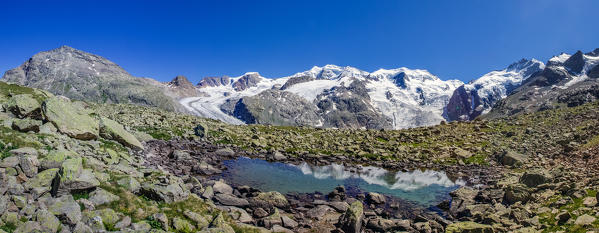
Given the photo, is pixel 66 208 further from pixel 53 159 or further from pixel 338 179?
pixel 338 179

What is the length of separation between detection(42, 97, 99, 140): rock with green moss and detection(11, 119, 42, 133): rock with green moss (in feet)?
9.58

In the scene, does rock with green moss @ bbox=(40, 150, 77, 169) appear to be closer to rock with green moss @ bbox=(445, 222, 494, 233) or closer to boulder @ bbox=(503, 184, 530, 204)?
rock with green moss @ bbox=(445, 222, 494, 233)

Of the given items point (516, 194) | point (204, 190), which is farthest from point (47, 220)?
point (516, 194)

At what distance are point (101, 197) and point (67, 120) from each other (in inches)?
675

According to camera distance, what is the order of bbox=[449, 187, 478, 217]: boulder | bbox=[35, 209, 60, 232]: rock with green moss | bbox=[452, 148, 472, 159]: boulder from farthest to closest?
bbox=[452, 148, 472, 159]: boulder
bbox=[449, 187, 478, 217]: boulder
bbox=[35, 209, 60, 232]: rock with green moss

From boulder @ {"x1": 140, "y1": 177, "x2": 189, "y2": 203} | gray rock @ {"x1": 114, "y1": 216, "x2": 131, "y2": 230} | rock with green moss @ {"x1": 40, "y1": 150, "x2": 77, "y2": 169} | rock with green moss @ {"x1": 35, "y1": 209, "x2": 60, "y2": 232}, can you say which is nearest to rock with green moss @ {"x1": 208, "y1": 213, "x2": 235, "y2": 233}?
boulder @ {"x1": 140, "y1": 177, "x2": 189, "y2": 203}

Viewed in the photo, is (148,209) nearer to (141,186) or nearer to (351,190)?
(141,186)

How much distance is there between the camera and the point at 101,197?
16.0 metres

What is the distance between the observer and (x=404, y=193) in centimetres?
3412

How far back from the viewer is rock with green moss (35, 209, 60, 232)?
39.0ft

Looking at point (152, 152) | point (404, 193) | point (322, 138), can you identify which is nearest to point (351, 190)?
point (404, 193)

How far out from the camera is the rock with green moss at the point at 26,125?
22516 mm

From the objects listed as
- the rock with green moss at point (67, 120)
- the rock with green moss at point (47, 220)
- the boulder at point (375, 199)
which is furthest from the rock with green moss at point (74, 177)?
the boulder at point (375, 199)

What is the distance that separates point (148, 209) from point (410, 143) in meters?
59.8
